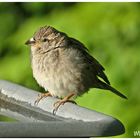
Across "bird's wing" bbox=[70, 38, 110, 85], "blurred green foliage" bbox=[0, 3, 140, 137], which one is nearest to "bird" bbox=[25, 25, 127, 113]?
"bird's wing" bbox=[70, 38, 110, 85]

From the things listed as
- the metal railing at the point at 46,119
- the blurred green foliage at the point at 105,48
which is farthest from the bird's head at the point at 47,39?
the metal railing at the point at 46,119

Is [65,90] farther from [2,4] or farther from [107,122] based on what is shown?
Result: [2,4]

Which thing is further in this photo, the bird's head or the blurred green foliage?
the blurred green foliage

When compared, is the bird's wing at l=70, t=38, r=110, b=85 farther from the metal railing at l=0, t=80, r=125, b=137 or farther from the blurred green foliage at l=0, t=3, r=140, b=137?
the metal railing at l=0, t=80, r=125, b=137

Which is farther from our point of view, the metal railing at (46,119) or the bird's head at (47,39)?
the bird's head at (47,39)

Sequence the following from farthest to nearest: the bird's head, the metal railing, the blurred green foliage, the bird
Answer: the blurred green foliage < the bird's head < the bird < the metal railing

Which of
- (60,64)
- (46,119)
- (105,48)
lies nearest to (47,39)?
(60,64)

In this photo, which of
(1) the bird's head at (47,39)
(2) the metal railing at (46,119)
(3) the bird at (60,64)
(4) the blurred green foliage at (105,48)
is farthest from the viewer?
(4) the blurred green foliage at (105,48)

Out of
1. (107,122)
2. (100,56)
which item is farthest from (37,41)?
(107,122)

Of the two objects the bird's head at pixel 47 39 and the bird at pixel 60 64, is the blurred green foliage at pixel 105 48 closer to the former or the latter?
the bird at pixel 60 64
